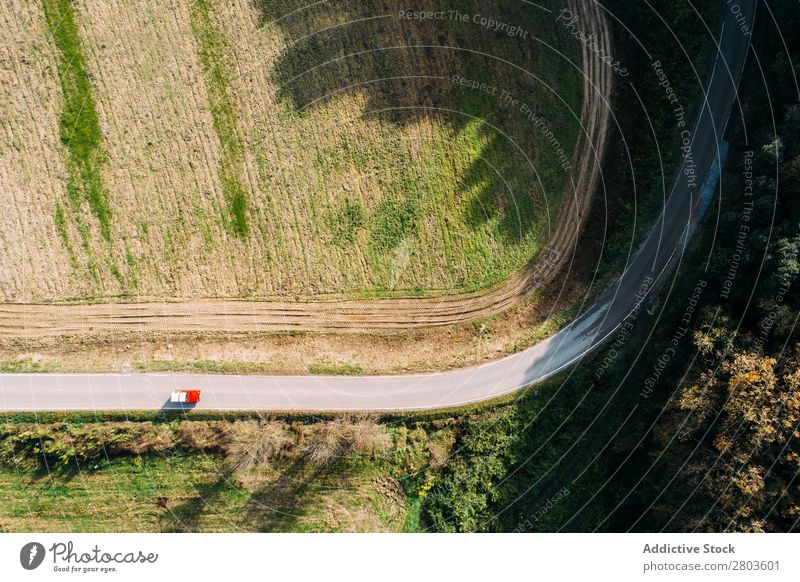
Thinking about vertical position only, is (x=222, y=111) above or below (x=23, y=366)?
above

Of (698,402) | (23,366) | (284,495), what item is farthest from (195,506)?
(698,402)

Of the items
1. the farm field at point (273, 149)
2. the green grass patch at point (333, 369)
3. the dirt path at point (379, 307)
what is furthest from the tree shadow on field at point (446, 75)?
the green grass patch at point (333, 369)

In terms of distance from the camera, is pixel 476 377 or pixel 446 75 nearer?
pixel 476 377

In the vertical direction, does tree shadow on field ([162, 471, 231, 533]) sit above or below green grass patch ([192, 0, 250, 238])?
below

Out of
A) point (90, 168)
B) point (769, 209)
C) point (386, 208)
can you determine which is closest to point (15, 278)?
point (90, 168)

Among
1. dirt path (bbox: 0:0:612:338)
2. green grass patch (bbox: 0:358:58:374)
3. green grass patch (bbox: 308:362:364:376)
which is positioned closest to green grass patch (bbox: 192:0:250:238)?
dirt path (bbox: 0:0:612:338)

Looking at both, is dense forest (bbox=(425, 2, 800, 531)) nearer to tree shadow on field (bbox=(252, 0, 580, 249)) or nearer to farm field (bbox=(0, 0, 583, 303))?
Answer: tree shadow on field (bbox=(252, 0, 580, 249))

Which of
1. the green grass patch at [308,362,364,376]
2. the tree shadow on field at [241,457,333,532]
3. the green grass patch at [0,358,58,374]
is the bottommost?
the tree shadow on field at [241,457,333,532]

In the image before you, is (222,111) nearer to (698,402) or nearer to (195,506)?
(195,506)
